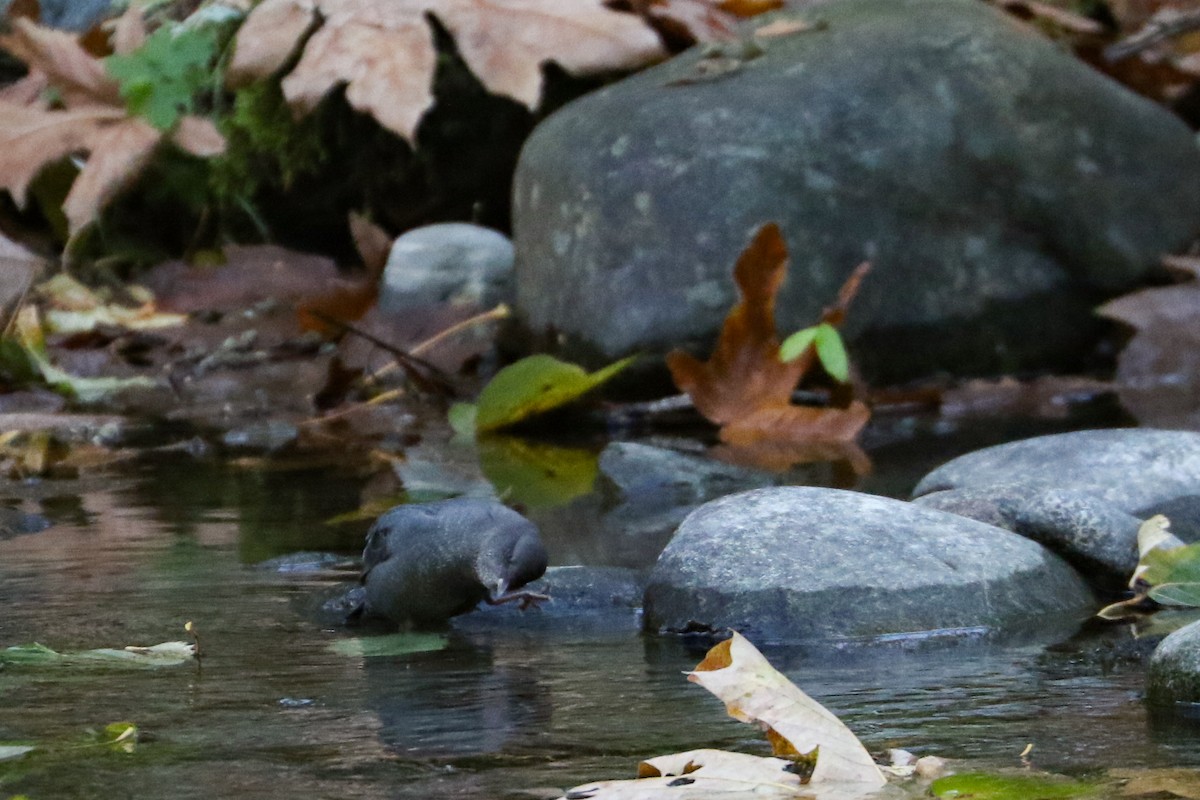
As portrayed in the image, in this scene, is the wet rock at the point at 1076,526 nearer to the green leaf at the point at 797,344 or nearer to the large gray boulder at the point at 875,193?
the green leaf at the point at 797,344

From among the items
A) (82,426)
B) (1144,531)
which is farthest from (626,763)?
(82,426)

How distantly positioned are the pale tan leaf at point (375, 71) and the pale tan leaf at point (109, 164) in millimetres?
600

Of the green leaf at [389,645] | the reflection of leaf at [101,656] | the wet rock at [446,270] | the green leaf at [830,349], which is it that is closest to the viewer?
the reflection of leaf at [101,656]

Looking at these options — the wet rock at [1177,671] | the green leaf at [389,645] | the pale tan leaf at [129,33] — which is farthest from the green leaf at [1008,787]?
the pale tan leaf at [129,33]

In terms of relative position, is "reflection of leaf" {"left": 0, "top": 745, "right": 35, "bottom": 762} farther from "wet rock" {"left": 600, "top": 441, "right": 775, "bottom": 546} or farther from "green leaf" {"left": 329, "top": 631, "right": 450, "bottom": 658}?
"wet rock" {"left": 600, "top": 441, "right": 775, "bottom": 546}

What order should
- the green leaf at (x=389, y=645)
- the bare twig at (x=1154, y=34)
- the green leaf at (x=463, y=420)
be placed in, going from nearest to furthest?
1. the green leaf at (x=389, y=645)
2. the green leaf at (x=463, y=420)
3. the bare twig at (x=1154, y=34)

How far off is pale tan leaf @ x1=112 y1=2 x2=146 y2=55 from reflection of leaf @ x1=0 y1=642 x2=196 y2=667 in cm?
399

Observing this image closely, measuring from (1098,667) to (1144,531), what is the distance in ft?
1.57

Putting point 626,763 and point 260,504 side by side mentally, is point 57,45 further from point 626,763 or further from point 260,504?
point 626,763

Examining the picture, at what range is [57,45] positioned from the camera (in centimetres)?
530

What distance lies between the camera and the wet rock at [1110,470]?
270cm

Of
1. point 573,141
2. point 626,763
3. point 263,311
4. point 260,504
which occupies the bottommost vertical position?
point 263,311

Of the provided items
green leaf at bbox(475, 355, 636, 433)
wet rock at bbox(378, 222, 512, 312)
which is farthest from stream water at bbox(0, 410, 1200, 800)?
wet rock at bbox(378, 222, 512, 312)

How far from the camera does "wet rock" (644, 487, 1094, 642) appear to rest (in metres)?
2.15
